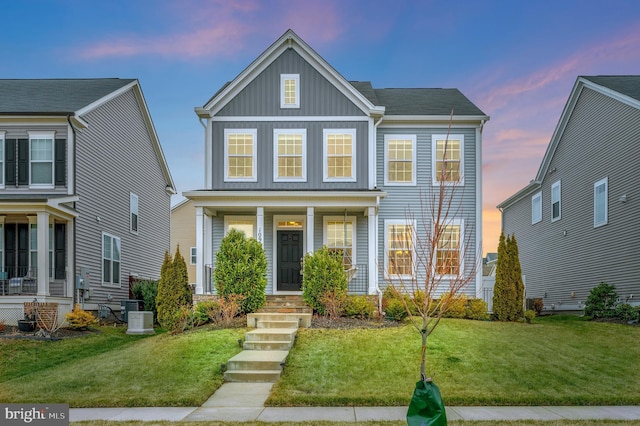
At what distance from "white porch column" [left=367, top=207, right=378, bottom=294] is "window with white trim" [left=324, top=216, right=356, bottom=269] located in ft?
3.53

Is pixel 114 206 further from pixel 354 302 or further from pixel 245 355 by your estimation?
pixel 245 355

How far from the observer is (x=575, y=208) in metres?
20.6

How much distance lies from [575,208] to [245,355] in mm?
14817

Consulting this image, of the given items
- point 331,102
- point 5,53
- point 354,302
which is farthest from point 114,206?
point 354,302

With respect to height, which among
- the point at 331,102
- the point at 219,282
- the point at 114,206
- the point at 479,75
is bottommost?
the point at 219,282

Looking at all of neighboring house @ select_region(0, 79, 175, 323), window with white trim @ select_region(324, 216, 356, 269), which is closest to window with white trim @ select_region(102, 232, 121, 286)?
neighboring house @ select_region(0, 79, 175, 323)

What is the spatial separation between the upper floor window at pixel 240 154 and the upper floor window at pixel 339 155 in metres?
2.30

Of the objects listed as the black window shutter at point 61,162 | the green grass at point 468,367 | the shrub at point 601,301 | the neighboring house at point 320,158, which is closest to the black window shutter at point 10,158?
the black window shutter at point 61,162

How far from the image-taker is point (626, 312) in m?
15.4

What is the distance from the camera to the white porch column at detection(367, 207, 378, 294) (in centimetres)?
1666

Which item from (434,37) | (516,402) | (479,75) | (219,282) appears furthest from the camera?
(479,75)

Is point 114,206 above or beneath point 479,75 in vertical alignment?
beneath

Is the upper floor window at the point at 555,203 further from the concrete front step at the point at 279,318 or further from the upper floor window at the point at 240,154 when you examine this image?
the concrete front step at the point at 279,318

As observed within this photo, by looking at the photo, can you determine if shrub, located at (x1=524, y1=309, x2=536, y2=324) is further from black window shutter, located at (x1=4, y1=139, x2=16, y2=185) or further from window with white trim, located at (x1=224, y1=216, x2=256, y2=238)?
black window shutter, located at (x1=4, y1=139, x2=16, y2=185)
